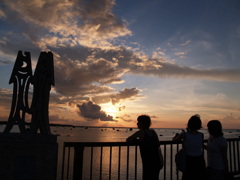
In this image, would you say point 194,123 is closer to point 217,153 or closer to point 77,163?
point 217,153

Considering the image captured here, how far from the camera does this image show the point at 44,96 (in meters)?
4.61

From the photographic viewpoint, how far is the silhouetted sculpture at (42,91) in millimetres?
4430

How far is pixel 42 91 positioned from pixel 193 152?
3.39 meters

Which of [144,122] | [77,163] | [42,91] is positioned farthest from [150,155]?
[42,91]

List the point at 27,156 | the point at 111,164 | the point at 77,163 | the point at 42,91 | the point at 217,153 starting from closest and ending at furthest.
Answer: the point at 217,153 → the point at 27,156 → the point at 77,163 → the point at 42,91 → the point at 111,164

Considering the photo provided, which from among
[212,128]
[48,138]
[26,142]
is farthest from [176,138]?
[26,142]

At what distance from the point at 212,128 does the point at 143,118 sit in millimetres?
1283

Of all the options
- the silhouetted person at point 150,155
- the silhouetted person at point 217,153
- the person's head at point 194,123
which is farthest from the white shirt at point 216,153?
the silhouetted person at point 150,155

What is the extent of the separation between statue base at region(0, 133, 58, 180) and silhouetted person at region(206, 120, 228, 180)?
121 inches

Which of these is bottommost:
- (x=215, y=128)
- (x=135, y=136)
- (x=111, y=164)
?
(x=111, y=164)

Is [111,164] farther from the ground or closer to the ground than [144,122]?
closer to the ground

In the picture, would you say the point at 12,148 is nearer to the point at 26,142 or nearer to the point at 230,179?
the point at 26,142

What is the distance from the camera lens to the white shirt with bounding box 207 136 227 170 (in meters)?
3.69

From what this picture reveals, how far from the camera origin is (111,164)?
1705 cm
